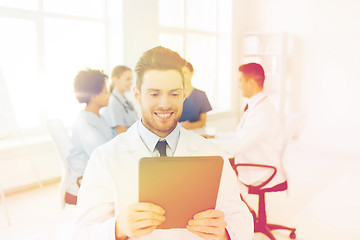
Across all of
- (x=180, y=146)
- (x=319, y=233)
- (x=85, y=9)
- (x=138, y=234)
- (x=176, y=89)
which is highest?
(x=85, y=9)

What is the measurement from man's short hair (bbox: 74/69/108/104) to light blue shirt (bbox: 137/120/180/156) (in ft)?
4.57

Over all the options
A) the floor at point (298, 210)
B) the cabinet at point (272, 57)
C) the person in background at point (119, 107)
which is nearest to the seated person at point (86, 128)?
the person in background at point (119, 107)

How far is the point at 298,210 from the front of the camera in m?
3.17

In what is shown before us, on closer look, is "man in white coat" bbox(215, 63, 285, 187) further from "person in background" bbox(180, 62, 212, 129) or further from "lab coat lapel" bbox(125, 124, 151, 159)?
"lab coat lapel" bbox(125, 124, 151, 159)

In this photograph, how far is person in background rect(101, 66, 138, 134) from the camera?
9.89ft

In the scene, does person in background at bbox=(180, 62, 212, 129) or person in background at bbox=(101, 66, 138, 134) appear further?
person in background at bbox=(180, 62, 212, 129)

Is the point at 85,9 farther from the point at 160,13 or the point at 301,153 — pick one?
the point at 301,153

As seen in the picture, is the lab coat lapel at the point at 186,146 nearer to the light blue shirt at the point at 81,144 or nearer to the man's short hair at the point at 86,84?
the light blue shirt at the point at 81,144

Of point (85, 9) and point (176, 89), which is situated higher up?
point (85, 9)

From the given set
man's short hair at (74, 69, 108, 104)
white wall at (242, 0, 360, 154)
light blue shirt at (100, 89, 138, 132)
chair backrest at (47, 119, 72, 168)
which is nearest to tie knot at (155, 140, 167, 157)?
chair backrest at (47, 119, 72, 168)

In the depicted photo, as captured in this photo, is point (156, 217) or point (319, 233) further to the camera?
point (319, 233)

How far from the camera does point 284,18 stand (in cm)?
572

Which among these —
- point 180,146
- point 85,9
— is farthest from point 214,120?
point 180,146

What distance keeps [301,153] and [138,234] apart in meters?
4.94
